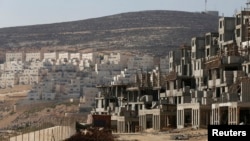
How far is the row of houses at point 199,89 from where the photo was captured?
51.5 m

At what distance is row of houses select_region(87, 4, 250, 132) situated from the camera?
169 feet

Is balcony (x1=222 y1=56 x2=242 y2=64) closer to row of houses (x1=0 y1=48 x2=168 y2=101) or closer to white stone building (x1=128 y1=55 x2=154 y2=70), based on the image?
row of houses (x1=0 y1=48 x2=168 y2=101)

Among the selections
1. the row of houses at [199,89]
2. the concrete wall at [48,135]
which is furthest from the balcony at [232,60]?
the concrete wall at [48,135]

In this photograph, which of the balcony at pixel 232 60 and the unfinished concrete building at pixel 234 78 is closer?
the unfinished concrete building at pixel 234 78

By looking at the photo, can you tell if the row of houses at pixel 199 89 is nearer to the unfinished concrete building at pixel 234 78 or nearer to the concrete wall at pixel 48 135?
the unfinished concrete building at pixel 234 78

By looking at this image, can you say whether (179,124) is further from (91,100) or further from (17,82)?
(17,82)

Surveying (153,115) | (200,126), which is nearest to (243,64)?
(200,126)

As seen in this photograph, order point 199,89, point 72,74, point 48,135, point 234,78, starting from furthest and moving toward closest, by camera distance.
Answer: point 72,74 < point 199,89 < point 234,78 < point 48,135

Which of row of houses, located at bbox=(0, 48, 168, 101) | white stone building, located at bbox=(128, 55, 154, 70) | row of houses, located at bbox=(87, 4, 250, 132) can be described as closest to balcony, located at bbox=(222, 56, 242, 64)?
row of houses, located at bbox=(87, 4, 250, 132)

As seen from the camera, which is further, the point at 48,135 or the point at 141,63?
the point at 141,63

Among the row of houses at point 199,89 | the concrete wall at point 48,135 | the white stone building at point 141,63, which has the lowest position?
the concrete wall at point 48,135

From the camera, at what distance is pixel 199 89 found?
64.4 metres

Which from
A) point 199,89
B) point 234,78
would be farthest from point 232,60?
point 199,89

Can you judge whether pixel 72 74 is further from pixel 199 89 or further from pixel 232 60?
pixel 232 60
